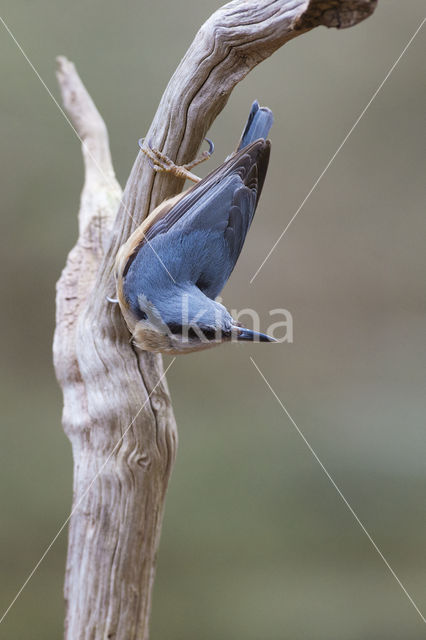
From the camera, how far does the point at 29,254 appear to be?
167 cm

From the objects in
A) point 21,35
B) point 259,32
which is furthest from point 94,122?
point 259,32

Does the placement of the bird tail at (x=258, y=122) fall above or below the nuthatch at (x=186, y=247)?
above

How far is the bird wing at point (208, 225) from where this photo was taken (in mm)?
949

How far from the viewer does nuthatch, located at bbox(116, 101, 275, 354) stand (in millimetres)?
914

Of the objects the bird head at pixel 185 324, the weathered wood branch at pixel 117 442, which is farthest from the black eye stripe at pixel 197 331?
the weathered wood branch at pixel 117 442

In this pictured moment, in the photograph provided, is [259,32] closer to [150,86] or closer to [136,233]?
[136,233]

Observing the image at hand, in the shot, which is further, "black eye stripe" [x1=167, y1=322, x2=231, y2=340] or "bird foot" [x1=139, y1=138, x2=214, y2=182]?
"bird foot" [x1=139, y1=138, x2=214, y2=182]

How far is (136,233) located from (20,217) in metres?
0.78

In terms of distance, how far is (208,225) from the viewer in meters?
0.96

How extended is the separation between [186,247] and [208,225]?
0.17 feet

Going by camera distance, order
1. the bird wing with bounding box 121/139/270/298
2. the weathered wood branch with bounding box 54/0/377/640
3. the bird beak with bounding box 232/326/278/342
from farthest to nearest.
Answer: the weathered wood branch with bounding box 54/0/377/640, the bird wing with bounding box 121/139/270/298, the bird beak with bounding box 232/326/278/342

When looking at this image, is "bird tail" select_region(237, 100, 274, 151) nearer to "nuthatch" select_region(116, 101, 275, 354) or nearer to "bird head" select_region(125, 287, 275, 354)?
"nuthatch" select_region(116, 101, 275, 354)

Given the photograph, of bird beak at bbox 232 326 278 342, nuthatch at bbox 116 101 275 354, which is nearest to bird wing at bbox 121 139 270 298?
nuthatch at bbox 116 101 275 354

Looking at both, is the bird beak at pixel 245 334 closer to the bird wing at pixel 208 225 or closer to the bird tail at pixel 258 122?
the bird wing at pixel 208 225
